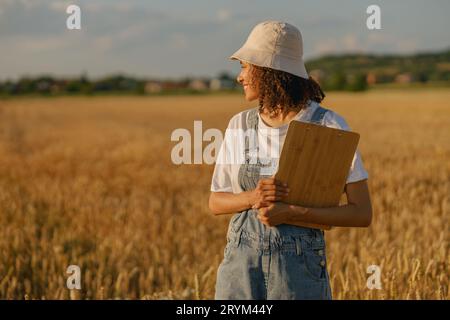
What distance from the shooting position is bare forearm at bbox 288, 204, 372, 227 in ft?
8.07

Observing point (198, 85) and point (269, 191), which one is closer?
point (269, 191)

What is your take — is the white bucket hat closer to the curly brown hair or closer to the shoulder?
the curly brown hair

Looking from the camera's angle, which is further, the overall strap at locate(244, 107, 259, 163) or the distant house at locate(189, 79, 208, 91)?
the distant house at locate(189, 79, 208, 91)

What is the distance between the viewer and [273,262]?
2521 millimetres

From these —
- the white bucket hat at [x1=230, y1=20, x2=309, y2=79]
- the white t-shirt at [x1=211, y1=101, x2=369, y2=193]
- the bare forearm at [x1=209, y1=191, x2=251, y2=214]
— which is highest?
the white bucket hat at [x1=230, y1=20, x2=309, y2=79]

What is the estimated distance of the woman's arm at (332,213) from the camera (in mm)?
2445

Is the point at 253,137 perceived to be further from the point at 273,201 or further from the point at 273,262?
the point at 273,262

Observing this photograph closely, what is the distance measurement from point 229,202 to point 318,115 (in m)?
0.46

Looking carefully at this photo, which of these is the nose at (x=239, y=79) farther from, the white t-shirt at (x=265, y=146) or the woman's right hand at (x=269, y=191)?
the woman's right hand at (x=269, y=191)

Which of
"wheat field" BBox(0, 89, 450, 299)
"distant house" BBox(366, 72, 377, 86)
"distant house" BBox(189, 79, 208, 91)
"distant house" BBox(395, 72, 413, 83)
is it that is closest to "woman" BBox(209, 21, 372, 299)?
"wheat field" BBox(0, 89, 450, 299)

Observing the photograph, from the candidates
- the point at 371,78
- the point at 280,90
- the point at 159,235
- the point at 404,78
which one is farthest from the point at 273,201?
the point at 404,78

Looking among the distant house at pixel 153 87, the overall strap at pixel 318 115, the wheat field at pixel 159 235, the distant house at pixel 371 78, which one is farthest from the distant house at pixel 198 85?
the overall strap at pixel 318 115

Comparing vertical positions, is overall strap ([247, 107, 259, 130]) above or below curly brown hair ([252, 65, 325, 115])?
below
